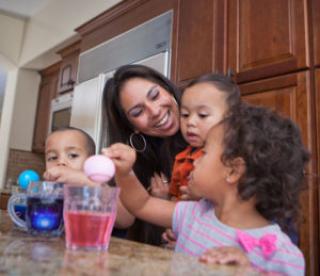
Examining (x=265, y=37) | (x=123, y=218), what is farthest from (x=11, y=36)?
(x=123, y=218)

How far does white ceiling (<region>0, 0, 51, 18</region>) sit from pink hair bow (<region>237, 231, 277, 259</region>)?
3.60 meters

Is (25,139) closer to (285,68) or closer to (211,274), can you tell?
(285,68)

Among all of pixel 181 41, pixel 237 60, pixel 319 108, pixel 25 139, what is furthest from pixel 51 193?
pixel 25 139

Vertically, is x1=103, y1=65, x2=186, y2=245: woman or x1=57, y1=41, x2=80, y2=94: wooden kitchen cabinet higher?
x1=57, y1=41, x2=80, y2=94: wooden kitchen cabinet

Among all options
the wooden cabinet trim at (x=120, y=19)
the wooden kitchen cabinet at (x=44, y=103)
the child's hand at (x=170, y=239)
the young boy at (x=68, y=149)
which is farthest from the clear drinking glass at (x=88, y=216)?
the wooden kitchen cabinet at (x=44, y=103)

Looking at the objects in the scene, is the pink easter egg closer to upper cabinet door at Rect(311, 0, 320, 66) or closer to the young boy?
the young boy

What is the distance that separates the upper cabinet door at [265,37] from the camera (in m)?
1.51

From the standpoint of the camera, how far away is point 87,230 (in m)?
0.46

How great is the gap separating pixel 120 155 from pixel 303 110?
3.43 ft

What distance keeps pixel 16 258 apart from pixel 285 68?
140 cm

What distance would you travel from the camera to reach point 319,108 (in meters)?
1.40

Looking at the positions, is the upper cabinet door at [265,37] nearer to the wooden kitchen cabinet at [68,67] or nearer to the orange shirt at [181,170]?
the orange shirt at [181,170]

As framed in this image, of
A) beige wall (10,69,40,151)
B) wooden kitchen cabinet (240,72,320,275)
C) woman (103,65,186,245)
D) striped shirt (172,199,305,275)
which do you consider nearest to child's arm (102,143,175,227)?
striped shirt (172,199,305,275)

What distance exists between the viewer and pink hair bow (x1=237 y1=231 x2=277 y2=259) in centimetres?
54
